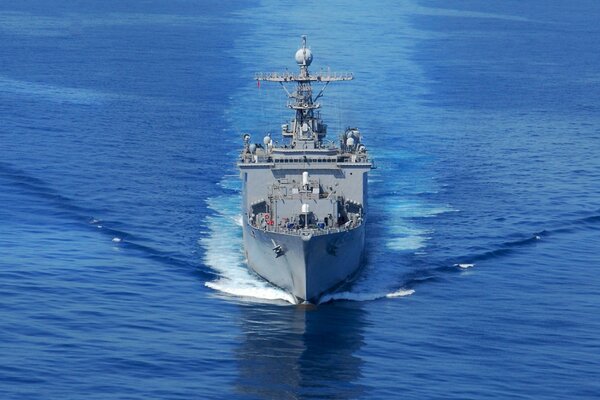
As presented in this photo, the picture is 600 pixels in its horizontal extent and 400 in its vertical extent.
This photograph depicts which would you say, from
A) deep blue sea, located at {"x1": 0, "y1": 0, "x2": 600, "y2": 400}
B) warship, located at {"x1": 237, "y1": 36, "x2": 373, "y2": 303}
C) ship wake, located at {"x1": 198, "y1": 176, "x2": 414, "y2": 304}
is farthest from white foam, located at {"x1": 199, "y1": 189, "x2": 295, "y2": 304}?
warship, located at {"x1": 237, "y1": 36, "x2": 373, "y2": 303}

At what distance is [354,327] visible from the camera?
6078 cm

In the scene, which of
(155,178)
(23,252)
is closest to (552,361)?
(23,252)

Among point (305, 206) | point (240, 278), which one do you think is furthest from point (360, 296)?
point (240, 278)

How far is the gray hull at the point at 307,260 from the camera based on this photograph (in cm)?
6397

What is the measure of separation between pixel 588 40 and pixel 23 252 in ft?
338

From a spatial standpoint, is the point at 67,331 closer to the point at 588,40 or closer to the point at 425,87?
the point at 425,87

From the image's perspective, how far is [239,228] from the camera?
78.8m

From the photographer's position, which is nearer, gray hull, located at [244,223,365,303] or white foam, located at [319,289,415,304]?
gray hull, located at [244,223,365,303]

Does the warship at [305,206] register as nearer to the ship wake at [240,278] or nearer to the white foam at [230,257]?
the ship wake at [240,278]

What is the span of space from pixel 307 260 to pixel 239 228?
15.4 m

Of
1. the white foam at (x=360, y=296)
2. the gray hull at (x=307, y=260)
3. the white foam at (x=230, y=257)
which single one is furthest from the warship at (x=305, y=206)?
the white foam at (x=230, y=257)

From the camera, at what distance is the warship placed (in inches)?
2544

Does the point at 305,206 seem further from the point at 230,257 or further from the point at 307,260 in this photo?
the point at 230,257

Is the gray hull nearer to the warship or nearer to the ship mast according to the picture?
the warship
